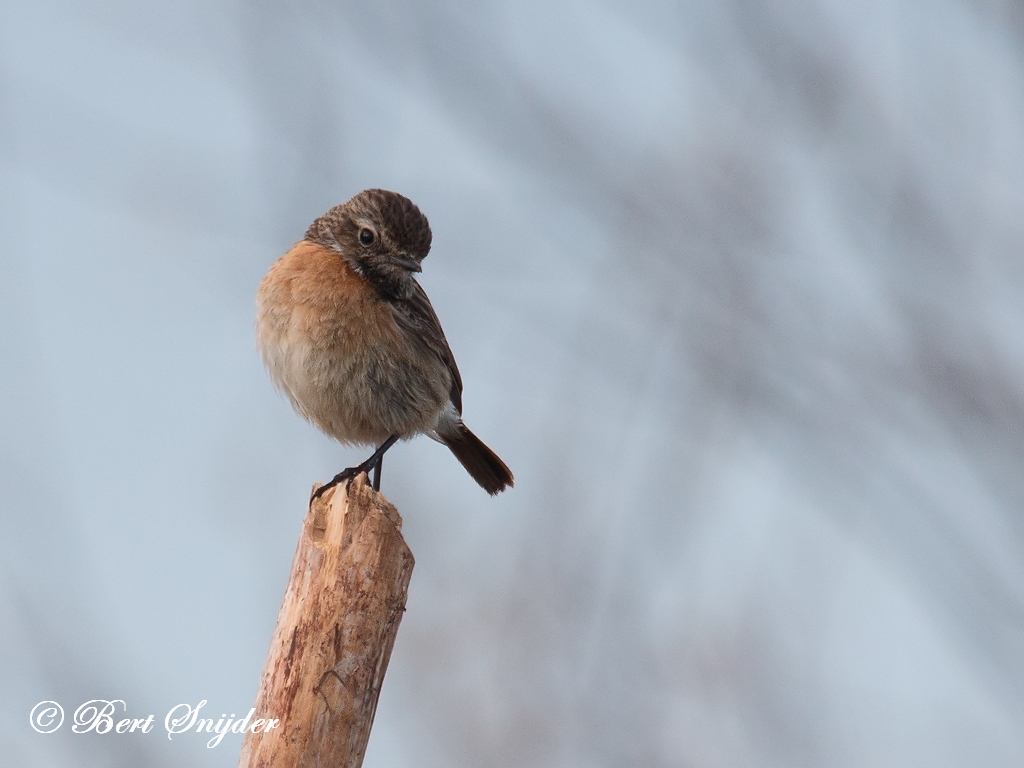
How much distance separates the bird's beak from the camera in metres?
6.09

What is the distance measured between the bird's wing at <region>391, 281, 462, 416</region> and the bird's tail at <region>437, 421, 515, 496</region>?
626 mm

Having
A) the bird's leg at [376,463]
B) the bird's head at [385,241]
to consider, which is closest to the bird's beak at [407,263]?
the bird's head at [385,241]

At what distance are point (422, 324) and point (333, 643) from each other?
314 centimetres

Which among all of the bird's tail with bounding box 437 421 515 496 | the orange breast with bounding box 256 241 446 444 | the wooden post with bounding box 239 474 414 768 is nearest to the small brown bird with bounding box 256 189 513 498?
the orange breast with bounding box 256 241 446 444

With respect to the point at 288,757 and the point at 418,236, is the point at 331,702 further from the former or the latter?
the point at 418,236

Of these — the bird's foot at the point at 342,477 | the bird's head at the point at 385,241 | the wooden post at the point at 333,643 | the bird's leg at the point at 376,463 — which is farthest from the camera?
the bird's head at the point at 385,241

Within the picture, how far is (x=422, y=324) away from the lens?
20.5 ft

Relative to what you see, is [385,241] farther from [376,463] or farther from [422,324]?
[376,463]

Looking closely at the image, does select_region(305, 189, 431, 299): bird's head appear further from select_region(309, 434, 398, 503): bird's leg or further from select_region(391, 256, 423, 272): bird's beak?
select_region(309, 434, 398, 503): bird's leg

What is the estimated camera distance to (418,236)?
6.15 metres

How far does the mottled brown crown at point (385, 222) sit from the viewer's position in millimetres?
6113

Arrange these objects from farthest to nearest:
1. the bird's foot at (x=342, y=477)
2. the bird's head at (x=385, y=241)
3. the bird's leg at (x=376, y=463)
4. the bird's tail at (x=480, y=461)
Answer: the bird's tail at (x=480, y=461), the bird's head at (x=385, y=241), the bird's leg at (x=376, y=463), the bird's foot at (x=342, y=477)

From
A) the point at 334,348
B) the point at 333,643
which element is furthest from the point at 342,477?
the point at 333,643

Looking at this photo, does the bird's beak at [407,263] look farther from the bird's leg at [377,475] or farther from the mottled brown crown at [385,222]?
the bird's leg at [377,475]
